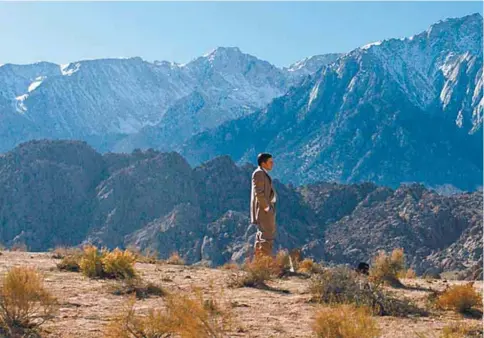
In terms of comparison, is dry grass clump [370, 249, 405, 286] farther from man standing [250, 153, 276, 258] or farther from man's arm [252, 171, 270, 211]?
man's arm [252, 171, 270, 211]

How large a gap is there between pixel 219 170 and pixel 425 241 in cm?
4545

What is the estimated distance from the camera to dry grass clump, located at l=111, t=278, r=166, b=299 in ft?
29.6

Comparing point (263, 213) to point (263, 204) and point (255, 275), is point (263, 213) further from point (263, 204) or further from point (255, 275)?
point (255, 275)

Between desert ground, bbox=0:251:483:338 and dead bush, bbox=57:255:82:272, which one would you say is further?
dead bush, bbox=57:255:82:272

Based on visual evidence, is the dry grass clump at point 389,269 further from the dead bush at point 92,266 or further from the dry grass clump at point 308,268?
the dead bush at point 92,266

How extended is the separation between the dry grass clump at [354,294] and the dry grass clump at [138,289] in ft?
7.21

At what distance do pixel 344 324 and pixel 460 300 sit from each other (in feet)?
12.3

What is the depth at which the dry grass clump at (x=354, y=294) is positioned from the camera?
319 inches

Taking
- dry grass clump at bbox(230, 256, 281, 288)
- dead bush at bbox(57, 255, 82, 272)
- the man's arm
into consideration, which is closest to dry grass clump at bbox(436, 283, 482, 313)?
dry grass clump at bbox(230, 256, 281, 288)

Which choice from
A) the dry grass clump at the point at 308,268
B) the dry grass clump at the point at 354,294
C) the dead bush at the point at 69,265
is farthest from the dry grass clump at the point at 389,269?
the dead bush at the point at 69,265

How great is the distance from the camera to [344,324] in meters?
5.35

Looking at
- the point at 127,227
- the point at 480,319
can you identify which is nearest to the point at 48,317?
the point at 480,319

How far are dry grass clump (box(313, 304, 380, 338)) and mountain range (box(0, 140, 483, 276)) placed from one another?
82.2m

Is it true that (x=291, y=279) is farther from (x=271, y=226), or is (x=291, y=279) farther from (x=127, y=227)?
(x=127, y=227)
